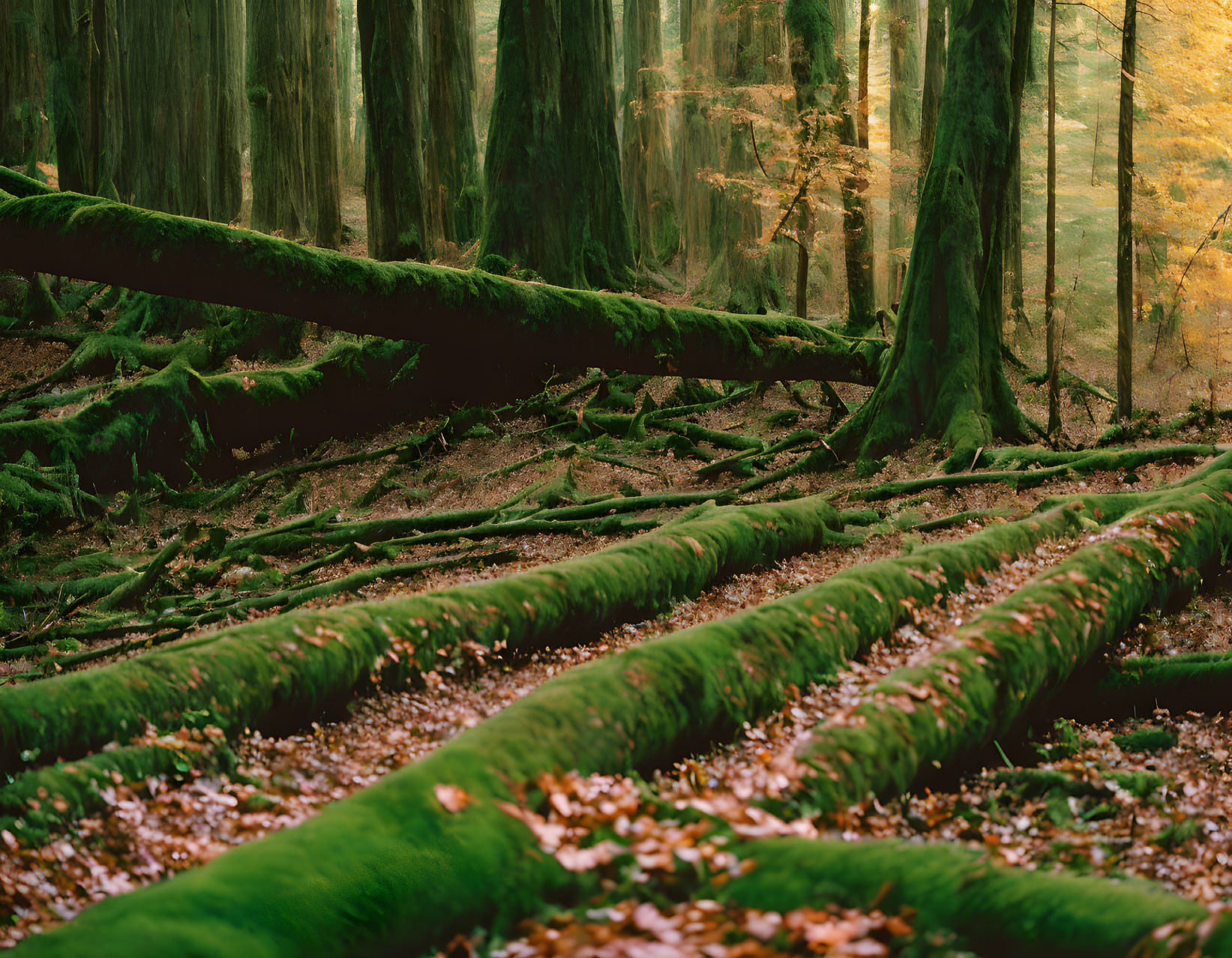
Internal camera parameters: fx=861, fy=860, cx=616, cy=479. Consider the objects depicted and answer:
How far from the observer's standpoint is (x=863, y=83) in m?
15.7

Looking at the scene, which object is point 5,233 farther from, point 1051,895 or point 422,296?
point 1051,895

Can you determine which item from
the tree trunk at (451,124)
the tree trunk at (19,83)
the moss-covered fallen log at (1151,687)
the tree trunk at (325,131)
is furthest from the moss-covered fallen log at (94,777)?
the tree trunk at (451,124)

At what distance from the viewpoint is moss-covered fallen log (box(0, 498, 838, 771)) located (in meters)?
3.22

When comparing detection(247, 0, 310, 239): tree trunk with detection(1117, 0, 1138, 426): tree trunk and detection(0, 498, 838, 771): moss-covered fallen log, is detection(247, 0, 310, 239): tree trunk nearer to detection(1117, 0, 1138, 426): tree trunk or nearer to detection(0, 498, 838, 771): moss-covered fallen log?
detection(1117, 0, 1138, 426): tree trunk

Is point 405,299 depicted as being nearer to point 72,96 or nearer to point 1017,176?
point 72,96

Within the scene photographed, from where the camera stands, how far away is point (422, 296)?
33.0ft

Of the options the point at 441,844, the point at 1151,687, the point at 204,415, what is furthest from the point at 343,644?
the point at 204,415

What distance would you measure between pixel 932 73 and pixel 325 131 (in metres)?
14.0

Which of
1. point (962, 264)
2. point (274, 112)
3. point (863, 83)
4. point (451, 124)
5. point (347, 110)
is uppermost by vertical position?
point (347, 110)

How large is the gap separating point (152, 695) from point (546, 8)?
13.8 meters

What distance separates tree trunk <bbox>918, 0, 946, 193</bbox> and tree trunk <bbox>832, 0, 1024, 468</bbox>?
918cm

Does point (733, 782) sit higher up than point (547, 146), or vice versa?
point (547, 146)

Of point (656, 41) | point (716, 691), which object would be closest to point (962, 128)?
point (716, 691)

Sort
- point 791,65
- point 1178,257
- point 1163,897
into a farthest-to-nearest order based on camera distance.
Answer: point 1178,257 < point 791,65 < point 1163,897
